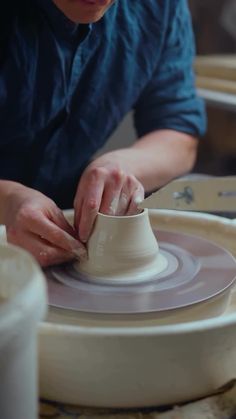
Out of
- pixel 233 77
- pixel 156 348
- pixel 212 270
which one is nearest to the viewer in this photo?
pixel 156 348

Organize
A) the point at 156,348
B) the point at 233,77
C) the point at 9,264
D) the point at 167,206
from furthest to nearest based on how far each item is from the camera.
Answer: the point at 233,77
the point at 167,206
the point at 156,348
the point at 9,264

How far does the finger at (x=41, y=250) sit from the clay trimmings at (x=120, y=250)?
0.15ft

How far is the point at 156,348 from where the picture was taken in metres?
0.78

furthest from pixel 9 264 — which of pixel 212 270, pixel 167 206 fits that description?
pixel 167 206

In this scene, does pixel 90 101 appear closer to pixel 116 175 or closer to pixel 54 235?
pixel 116 175

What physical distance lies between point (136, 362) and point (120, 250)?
243 millimetres

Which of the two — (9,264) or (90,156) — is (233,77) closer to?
(90,156)

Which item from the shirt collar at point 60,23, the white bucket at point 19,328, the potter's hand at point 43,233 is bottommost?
A: the potter's hand at point 43,233

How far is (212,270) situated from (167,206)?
249 millimetres

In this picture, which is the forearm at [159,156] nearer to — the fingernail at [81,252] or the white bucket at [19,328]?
the fingernail at [81,252]

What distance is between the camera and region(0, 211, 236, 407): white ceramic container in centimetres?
77

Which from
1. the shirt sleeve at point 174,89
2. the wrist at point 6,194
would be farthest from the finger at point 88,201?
the shirt sleeve at point 174,89

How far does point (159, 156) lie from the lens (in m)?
1.61

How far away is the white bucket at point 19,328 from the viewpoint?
1.73 feet
